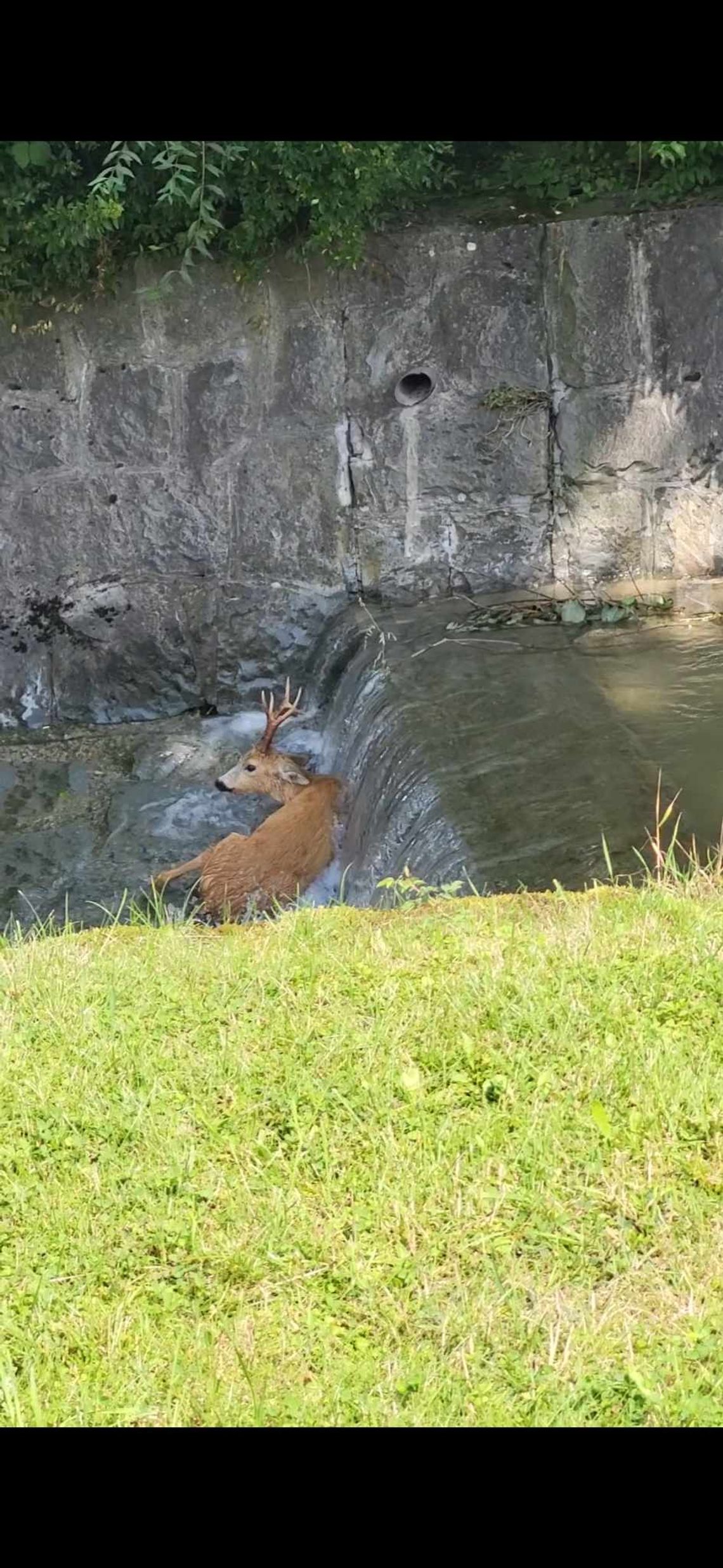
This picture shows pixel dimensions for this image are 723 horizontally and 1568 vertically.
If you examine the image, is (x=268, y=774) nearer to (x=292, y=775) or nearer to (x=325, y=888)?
(x=292, y=775)

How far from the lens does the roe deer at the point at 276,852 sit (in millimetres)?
6891

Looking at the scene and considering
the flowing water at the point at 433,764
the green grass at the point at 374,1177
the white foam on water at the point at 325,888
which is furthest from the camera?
the white foam on water at the point at 325,888

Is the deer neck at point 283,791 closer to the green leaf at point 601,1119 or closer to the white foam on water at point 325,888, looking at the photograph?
the white foam on water at point 325,888

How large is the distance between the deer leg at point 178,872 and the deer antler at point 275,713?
4.00 feet

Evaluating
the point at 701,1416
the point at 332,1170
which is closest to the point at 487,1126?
the point at 332,1170

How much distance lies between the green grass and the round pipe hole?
5.29m

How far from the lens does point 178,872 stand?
7164mm

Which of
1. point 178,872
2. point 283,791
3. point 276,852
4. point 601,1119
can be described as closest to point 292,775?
point 283,791

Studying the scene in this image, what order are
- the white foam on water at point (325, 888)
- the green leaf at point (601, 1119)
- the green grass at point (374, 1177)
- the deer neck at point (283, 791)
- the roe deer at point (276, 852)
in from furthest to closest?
the deer neck at point (283, 791)
the white foam on water at point (325, 888)
the roe deer at point (276, 852)
the green leaf at point (601, 1119)
the green grass at point (374, 1177)

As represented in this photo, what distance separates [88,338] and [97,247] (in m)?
0.58

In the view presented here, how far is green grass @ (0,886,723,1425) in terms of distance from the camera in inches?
102

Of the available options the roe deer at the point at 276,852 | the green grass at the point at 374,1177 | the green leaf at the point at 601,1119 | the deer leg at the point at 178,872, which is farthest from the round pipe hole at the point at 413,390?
the green leaf at the point at 601,1119

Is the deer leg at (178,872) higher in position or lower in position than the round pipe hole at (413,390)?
lower

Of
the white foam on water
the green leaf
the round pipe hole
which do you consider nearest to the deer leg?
the white foam on water
